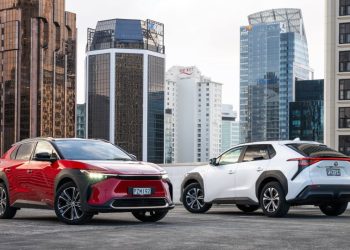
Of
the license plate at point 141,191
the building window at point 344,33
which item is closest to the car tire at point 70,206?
the license plate at point 141,191

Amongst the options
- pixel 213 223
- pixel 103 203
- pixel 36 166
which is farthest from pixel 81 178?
pixel 213 223

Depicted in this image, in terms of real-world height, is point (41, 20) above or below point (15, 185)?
above

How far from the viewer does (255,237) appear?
900 centimetres

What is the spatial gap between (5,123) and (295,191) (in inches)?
5577

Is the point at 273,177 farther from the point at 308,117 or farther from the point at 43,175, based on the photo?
the point at 308,117

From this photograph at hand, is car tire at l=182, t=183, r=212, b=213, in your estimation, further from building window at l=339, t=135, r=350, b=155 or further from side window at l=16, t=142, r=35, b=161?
building window at l=339, t=135, r=350, b=155

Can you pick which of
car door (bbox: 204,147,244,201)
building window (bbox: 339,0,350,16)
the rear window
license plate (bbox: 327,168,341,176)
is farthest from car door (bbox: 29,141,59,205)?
building window (bbox: 339,0,350,16)

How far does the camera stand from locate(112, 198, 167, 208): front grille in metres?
11.1

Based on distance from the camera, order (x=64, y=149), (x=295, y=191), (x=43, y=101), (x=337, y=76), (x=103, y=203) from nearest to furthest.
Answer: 1. (x=103, y=203)
2. (x=64, y=149)
3. (x=295, y=191)
4. (x=337, y=76)
5. (x=43, y=101)

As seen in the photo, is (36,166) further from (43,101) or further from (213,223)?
(43,101)

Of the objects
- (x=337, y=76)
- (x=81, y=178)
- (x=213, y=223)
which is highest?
(x=337, y=76)

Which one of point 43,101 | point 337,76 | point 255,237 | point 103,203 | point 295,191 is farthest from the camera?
point 43,101

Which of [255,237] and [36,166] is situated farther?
[36,166]

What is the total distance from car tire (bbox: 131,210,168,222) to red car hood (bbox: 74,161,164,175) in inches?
29.9
